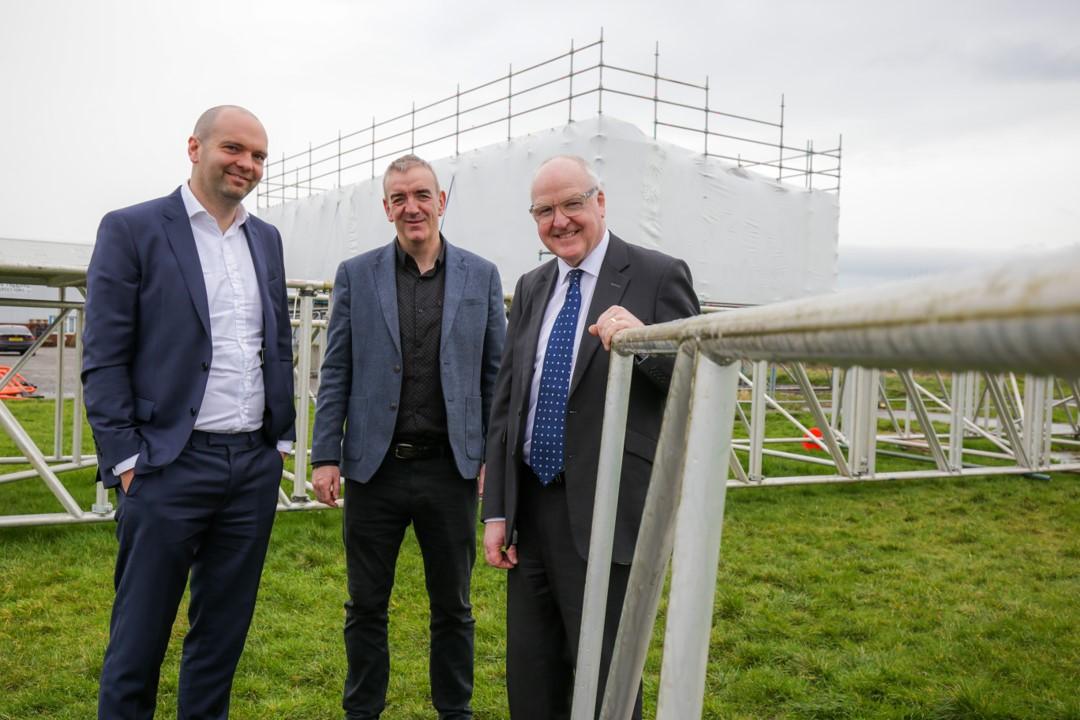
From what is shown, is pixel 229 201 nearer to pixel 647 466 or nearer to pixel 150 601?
pixel 150 601

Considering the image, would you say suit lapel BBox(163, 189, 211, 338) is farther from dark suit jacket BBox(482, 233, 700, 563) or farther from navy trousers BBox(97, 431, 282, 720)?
dark suit jacket BBox(482, 233, 700, 563)

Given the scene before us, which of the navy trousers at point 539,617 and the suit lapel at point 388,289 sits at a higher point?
the suit lapel at point 388,289

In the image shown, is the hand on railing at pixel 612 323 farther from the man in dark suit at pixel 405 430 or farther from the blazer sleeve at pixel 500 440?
the man in dark suit at pixel 405 430

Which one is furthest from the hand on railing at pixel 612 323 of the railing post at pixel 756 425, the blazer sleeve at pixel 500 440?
the railing post at pixel 756 425

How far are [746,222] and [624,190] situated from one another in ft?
12.1

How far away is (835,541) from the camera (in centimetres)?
590

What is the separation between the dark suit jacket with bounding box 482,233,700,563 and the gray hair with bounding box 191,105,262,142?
100 centimetres

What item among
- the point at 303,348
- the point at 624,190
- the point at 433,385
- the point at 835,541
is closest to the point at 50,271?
the point at 303,348

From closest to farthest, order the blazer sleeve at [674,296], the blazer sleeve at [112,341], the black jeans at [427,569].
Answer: the blazer sleeve at [674,296] → the blazer sleeve at [112,341] → the black jeans at [427,569]

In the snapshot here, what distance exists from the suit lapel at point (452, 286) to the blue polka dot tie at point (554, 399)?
2.45ft

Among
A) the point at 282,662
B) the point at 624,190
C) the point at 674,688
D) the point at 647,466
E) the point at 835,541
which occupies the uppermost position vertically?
the point at 624,190

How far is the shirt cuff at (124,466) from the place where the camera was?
2.26 metres

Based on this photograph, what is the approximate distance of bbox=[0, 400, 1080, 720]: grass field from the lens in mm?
3307

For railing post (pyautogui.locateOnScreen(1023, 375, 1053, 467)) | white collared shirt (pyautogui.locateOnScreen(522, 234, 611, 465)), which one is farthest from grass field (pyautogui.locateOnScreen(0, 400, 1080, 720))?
railing post (pyautogui.locateOnScreen(1023, 375, 1053, 467))
